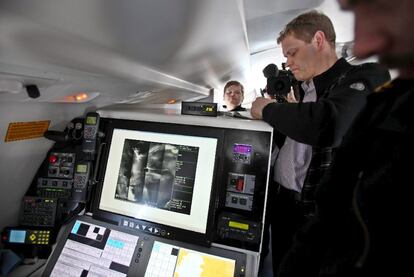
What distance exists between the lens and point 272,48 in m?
2.96

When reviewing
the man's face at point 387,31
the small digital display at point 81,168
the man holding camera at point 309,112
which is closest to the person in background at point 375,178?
the man's face at point 387,31

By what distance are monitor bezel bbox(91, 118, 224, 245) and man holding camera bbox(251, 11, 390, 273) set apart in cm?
23

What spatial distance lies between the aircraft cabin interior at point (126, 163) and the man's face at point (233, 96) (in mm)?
1802

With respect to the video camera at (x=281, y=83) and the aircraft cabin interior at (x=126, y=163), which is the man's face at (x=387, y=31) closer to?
the aircraft cabin interior at (x=126, y=163)

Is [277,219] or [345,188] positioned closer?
[345,188]

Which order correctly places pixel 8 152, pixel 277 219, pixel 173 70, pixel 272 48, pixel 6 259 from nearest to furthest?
pixel 6 259, pixel 8 152, pixel 277 219, pixel 173 70, pixel 272 48

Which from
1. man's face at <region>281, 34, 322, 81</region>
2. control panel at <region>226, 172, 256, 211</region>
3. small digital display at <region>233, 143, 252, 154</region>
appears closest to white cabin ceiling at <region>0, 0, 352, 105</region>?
man's face at <region>281, 34, 322, 81</region>

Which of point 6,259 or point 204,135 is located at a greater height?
point 204,135

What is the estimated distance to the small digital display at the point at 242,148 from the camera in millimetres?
996

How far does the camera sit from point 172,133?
1.00 meters

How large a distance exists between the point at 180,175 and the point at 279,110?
44 centimetres

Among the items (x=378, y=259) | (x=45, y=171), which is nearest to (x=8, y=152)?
(x=45, y=171)

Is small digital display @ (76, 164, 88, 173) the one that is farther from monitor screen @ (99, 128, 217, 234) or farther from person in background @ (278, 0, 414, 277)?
person in background @ (278, 0, 414, 277)

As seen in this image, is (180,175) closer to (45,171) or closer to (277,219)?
(277,219)
